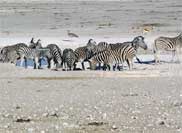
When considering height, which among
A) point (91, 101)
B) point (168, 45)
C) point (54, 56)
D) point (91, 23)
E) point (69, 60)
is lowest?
point (91, 101)

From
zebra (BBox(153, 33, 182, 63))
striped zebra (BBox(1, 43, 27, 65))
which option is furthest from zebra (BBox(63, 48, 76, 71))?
zebra (BBox(153, 33, 182, 63))

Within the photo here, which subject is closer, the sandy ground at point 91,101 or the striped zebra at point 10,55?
the sandy ground at point 91,101

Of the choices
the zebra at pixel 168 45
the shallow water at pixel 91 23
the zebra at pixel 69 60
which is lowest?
the zebra at pixel 69 60

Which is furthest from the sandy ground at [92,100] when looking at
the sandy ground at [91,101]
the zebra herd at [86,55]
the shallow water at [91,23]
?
the shallow water at [91,23]

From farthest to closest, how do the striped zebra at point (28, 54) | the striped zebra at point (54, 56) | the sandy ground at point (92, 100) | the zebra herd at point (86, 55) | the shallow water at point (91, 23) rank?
1. the shallow water at point (91, 23)
2. the striped zebra at point (28, 54)
3. the striped zebra at point (54, 56)
4. the zebra herd at point (86, 55)
5. the sandy ground at point (92, 100)

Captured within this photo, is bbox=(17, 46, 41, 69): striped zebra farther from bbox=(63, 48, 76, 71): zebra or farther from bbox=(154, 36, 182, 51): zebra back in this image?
bbox=(154, 36, 182, 51): zebra back

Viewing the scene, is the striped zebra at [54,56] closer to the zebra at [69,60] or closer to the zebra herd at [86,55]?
the zebra herd at [86,55]

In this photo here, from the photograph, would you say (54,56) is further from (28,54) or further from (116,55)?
(116,55)

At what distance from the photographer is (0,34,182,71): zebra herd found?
885 inches

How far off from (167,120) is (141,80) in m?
7.00

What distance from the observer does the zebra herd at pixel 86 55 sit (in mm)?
22469

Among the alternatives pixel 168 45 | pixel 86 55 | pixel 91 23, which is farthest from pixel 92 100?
pixel 91 23

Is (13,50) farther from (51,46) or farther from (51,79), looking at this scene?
(51,79)

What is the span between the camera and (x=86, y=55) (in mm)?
23266
